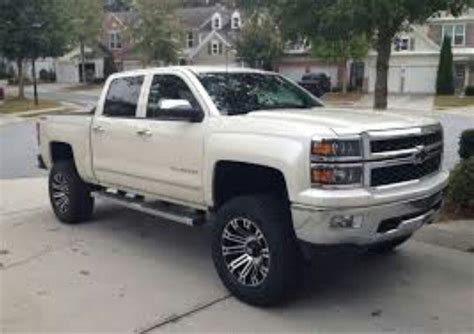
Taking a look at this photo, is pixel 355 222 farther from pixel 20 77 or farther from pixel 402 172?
pixel 20 77

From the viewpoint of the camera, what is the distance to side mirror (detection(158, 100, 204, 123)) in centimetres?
598

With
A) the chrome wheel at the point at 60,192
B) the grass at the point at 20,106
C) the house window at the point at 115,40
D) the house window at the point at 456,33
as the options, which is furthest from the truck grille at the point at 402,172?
the house window at the point at 115,40

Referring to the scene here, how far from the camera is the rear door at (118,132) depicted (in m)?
6.91

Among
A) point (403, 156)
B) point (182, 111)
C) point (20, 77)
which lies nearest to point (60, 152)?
point (182, 111)

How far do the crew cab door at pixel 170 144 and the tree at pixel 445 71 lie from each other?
42793 mm

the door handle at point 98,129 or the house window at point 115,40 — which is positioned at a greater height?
the house window at point 115,40

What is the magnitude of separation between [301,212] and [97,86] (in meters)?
59.7

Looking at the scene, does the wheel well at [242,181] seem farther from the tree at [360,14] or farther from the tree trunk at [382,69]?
the tree trunk at [382,69]

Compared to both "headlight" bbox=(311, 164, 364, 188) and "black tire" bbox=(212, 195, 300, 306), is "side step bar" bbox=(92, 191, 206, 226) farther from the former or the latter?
"headlight" bbox=(311, 164, 364, 188)

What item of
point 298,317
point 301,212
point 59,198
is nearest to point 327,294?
point 298,317

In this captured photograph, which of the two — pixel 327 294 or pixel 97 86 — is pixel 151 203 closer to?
pixel 327 294

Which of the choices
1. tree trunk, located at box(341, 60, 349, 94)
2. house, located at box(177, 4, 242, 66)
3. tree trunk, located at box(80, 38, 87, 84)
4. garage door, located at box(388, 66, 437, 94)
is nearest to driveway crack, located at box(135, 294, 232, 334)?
tree trunk, located at box(341, 60, 349, 94)

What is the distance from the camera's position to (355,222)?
16.3ft

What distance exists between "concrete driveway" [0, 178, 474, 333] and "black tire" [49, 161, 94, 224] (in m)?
0.39
